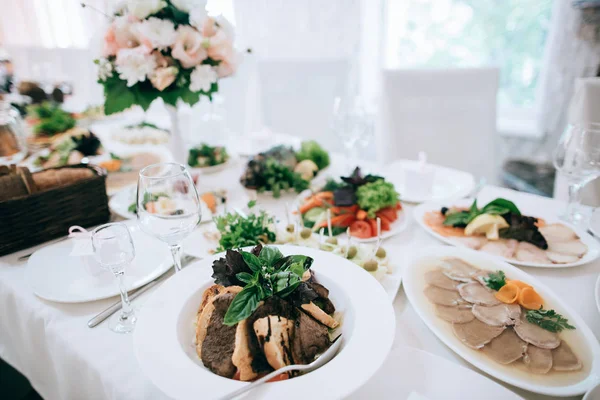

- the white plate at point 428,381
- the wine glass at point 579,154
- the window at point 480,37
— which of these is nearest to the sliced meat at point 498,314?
the white plate at point 428,381

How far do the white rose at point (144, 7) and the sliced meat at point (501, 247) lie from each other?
1195mm

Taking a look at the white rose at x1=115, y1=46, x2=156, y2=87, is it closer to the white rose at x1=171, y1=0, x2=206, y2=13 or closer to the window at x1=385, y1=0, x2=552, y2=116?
the white rose at x1=171, y1=0, x2=206, y2=13

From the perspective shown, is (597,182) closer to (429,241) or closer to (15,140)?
(429,241)

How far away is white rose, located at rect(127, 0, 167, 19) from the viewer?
115 cm

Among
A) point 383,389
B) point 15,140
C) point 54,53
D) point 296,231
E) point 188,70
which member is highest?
point 54,53

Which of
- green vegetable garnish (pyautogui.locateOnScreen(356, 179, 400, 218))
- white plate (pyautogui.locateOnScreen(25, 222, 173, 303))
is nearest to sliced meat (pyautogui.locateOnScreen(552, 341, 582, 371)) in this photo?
green vegetable garnish (pyautogui.locateOnScreen(356, 179, 400, 218))

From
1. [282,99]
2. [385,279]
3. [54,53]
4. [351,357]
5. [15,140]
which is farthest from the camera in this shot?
[54,53]

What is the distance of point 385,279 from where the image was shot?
87cm

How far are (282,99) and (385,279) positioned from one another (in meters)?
1.91

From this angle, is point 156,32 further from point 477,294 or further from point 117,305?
point 477,294

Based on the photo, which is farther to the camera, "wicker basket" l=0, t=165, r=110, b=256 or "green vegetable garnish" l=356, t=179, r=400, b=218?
"green vegetable garnish" l=356, t=179, r=400, b=218

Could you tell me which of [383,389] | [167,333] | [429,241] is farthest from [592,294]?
[167,333]

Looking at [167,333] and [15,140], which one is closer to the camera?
[167,333]

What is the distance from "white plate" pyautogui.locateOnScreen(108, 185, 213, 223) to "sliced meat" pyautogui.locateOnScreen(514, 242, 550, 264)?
2.86 feet
